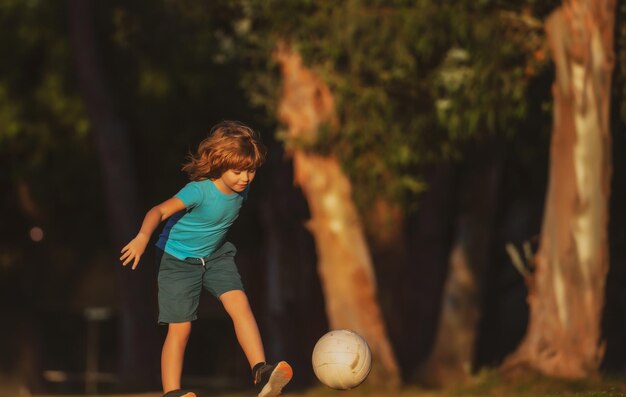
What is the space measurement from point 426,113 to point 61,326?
58.2ft

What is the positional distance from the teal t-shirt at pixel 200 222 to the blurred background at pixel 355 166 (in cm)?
670

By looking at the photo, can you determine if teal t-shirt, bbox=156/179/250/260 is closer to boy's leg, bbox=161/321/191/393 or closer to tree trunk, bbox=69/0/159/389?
boy's leg, bbox=161/321/191/393

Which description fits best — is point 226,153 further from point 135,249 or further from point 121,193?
point 121,193

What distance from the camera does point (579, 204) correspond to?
54.0 feet

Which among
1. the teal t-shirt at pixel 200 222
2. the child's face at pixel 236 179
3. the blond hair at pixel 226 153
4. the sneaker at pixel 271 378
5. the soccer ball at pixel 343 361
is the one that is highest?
the blond hair at pixel 226 153

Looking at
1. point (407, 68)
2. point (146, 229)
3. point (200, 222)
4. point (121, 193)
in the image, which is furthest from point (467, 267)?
point (146, 229)

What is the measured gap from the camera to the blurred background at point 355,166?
16656 mm

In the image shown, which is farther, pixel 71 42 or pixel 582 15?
pixel 71 42

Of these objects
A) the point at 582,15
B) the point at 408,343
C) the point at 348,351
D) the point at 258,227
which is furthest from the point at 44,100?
the point at 348,351

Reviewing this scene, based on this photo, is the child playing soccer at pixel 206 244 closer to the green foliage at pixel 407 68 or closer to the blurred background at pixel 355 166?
the blurred background at pixel 355 166

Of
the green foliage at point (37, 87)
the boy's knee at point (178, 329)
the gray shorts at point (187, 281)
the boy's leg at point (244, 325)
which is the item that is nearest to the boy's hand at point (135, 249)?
the gray shorts at point (187, 281)

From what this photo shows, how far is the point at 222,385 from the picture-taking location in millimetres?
32188

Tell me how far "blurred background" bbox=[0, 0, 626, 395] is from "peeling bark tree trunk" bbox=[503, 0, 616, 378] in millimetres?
25

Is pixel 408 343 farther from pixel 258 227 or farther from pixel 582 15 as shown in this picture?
pixel 582 15
